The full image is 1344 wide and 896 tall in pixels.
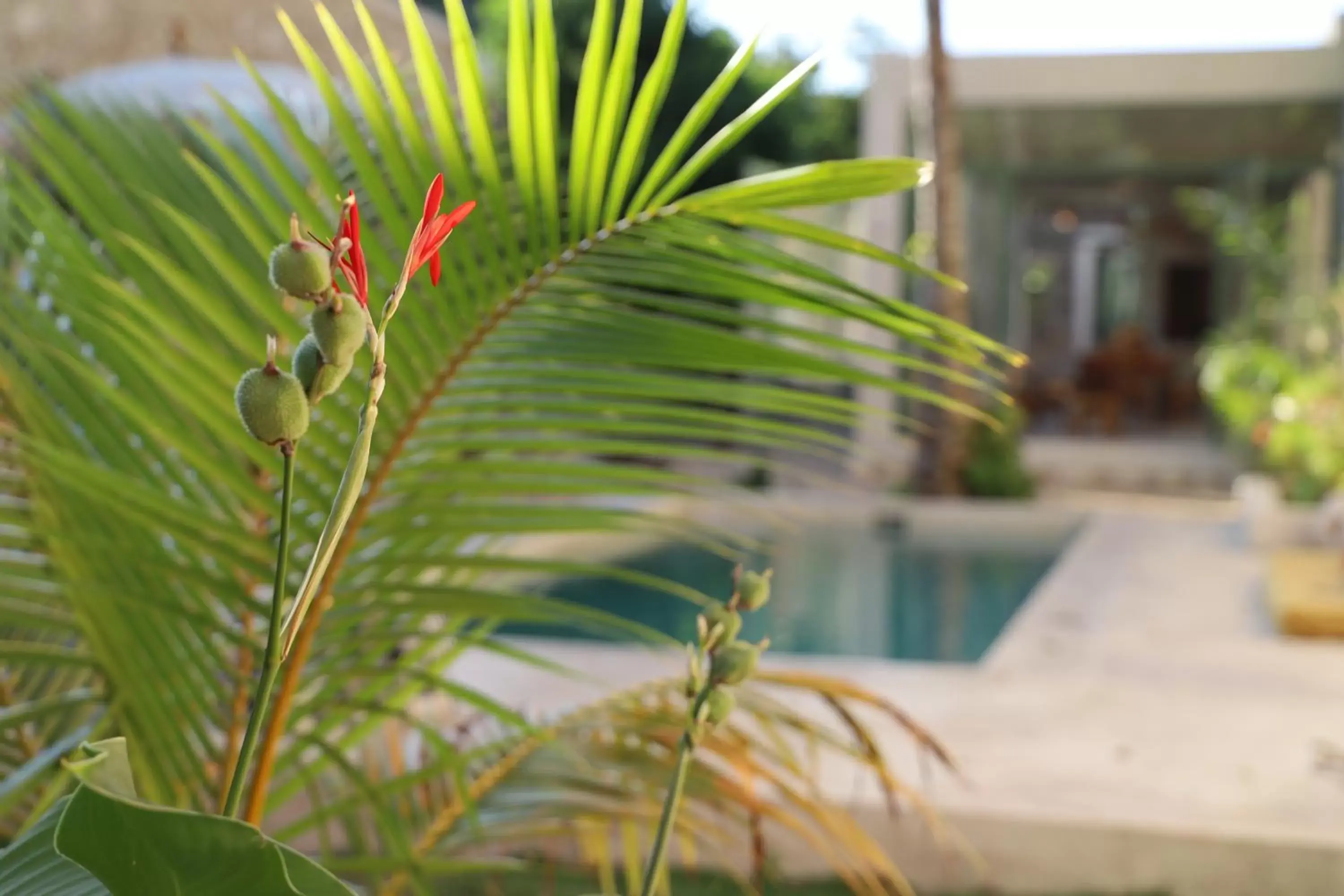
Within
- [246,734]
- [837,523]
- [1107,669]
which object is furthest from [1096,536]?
[246,734]

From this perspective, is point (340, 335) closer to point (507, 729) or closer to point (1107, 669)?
point (507, 729)

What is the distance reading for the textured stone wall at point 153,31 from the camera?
5.65m

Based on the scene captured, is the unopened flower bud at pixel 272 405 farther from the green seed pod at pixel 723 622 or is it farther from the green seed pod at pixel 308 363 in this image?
the green seed pod at pixel 723 622

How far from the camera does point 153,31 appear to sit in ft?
20.7

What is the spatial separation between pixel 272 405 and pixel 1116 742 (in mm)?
3554

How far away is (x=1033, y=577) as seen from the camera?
318 inches

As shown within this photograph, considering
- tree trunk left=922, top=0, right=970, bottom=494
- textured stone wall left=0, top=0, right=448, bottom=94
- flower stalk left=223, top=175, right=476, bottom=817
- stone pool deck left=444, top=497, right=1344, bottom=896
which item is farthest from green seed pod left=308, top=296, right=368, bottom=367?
tree trunk left=922, top=0, right=970, bottom=494

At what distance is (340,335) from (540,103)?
2.08ft

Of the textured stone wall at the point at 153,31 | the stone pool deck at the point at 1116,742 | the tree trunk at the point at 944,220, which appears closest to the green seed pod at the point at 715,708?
the stone pool deck at the point at 1116,742

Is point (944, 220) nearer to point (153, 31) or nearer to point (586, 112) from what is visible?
point (153, 31)

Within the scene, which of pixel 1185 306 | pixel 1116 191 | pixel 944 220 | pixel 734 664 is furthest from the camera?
pixel 1185 306

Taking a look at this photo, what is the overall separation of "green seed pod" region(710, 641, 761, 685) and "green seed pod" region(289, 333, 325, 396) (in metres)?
0.21

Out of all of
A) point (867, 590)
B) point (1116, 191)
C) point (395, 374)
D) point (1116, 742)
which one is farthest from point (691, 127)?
point (1116, 191)

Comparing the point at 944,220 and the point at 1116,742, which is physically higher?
the point at 944,220
